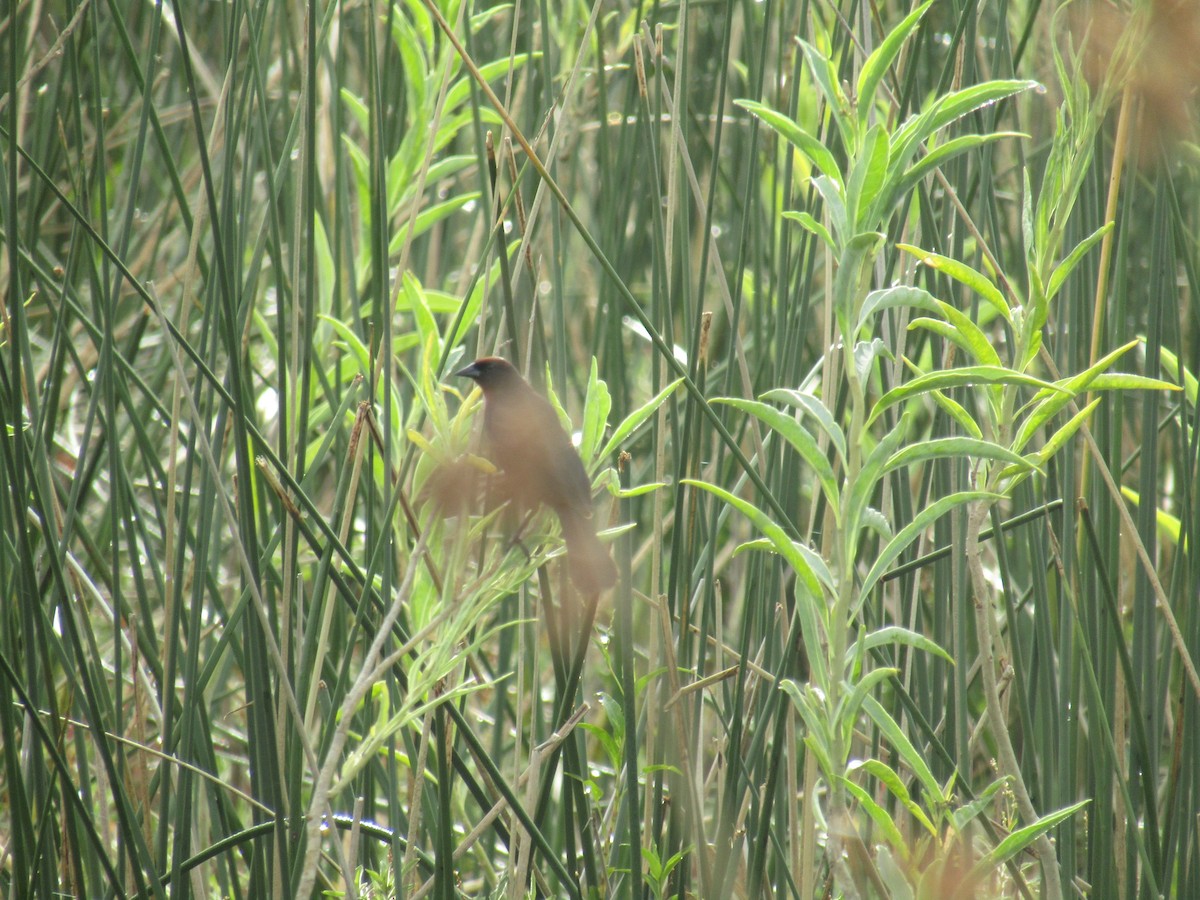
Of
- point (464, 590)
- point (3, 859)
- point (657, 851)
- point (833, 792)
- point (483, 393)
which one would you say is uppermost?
point (483, 393)

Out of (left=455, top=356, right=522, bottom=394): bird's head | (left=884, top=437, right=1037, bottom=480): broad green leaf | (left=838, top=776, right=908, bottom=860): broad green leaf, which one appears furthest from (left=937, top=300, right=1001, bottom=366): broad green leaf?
(left=455, top=356, right=522, bottom=394): bird's head

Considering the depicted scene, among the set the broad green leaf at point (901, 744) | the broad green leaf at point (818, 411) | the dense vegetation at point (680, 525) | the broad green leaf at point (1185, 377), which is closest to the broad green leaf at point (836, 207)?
the dense vegetation at point (680, 525)

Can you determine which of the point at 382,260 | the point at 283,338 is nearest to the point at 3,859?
the point at 283,338

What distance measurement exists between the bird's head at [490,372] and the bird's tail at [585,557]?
0.19 metres

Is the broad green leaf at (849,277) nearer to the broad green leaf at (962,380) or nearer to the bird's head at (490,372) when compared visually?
the broad green leaf at (962,380)

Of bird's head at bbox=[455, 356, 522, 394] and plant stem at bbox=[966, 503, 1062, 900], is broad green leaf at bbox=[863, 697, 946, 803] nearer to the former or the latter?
plant stem at bbox=[966, 503, 1062, 900]

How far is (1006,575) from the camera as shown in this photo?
3.62ft

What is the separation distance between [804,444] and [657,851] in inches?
21.6

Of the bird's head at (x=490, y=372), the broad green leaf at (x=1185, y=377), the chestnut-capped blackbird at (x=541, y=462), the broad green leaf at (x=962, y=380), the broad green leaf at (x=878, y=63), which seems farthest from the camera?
the broad green leaf at (x=1185, y=377)

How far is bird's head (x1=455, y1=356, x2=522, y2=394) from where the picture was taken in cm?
117

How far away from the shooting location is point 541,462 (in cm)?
106

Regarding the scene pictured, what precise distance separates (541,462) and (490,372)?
0.21m

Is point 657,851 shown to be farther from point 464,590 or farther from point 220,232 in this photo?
point 220,232

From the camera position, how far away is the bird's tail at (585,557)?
Answer: 1.03 m
